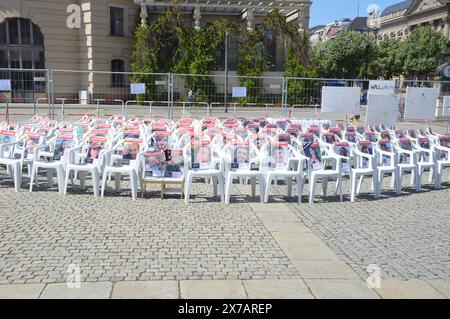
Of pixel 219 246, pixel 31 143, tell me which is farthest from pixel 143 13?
pixel 219 246

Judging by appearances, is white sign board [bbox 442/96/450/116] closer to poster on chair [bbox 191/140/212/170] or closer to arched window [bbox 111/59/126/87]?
poster on chair [bbox 191/140/212/170]

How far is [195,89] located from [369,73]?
34065 mm

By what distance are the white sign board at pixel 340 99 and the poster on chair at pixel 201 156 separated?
8428 mm

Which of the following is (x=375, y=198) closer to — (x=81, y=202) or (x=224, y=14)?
(x=81, y=202)

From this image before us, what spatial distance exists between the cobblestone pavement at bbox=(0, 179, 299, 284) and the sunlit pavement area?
0.5 inches

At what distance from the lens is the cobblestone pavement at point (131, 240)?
16.2 ft

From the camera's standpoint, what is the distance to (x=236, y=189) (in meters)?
9.28

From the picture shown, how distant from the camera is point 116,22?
125 feet

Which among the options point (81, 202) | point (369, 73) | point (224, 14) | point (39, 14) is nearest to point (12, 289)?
point (81, 202)

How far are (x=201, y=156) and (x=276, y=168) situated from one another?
1427 millimetres

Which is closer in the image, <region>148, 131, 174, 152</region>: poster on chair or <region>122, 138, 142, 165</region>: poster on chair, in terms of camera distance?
<region>122, 138, 142, 165</region>: poster on chair

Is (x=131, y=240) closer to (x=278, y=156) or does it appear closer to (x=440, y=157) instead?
(x=278, y=156)

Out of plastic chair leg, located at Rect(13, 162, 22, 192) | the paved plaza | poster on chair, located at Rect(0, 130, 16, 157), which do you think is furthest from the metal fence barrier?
the paved plaza

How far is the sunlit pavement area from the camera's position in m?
4.59
